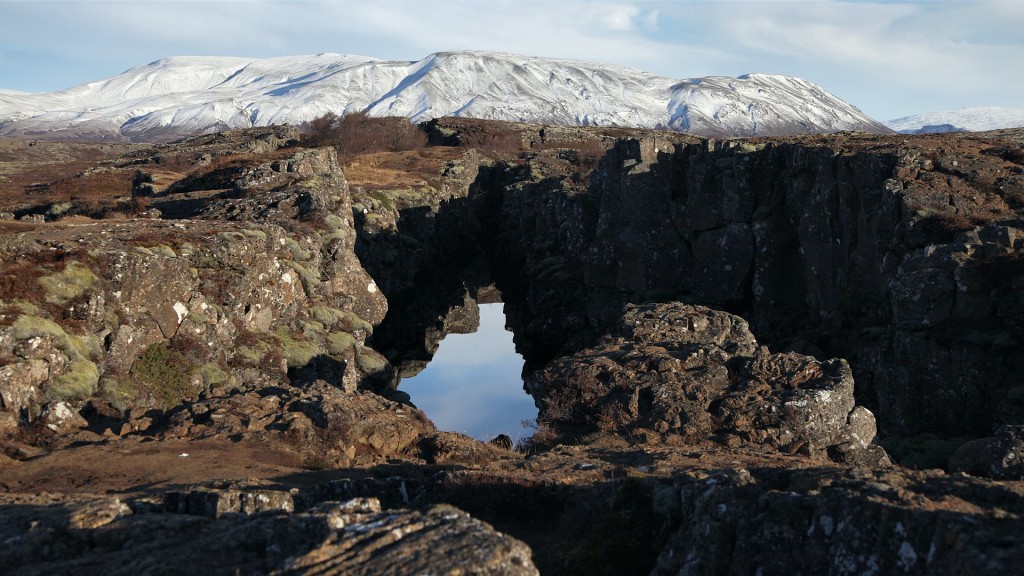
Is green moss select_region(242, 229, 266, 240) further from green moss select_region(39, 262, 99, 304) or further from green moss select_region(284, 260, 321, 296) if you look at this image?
green moss select_region(39, 262, 99, 304)

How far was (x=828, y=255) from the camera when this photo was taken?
1476 inches

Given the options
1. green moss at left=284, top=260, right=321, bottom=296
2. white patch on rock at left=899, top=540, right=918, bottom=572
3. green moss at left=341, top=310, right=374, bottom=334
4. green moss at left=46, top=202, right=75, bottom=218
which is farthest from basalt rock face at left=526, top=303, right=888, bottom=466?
green moss at left=46, top=202, right=75, bottom=218

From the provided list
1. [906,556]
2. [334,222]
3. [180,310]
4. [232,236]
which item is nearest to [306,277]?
[232,236]

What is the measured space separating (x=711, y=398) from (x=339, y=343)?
54.2 ft

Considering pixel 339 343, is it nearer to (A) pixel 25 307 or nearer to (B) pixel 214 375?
(B) pixel 214 375

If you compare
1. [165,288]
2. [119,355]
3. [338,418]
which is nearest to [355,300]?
[165,288]

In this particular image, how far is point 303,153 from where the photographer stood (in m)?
47.2

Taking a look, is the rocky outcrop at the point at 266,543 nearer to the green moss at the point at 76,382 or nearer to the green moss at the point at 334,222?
the green moss at the point at 76,382

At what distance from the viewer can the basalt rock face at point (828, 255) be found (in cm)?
2859

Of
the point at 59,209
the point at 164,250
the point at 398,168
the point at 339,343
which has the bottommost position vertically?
the point at 339,343

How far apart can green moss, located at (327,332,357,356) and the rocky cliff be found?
11 cm

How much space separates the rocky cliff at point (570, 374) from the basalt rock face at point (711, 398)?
80 mm

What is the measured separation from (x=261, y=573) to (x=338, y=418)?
10.2 meters

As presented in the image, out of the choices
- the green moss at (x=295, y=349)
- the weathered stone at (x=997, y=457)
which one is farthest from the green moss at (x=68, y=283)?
the weathered stone at (x=997, y=457)
